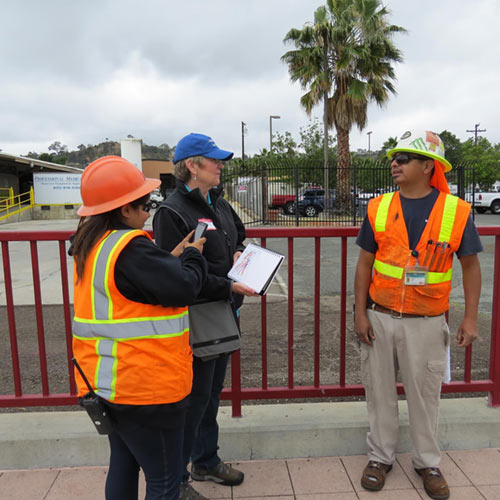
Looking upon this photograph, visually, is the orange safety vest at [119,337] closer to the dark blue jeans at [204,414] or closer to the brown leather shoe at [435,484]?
the dark blue jeans at [204,414]

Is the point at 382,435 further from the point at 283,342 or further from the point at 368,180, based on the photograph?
the point at 368,180

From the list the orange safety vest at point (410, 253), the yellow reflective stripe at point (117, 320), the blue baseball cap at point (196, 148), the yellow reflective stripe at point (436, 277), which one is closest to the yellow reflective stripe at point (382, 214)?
the orange safety vest at point (410, 253)

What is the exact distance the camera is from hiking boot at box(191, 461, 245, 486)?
2354 mm

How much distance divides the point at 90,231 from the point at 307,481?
177cm

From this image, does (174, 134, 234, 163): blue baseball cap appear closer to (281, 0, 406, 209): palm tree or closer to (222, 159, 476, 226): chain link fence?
(222, 159, 476, 226): chain link fence

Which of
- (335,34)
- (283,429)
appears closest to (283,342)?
(283,429)

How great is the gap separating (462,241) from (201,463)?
1.76 meters

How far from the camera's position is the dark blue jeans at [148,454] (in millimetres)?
1583

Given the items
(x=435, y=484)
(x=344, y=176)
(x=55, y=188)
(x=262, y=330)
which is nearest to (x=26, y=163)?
(x=55, y=188)

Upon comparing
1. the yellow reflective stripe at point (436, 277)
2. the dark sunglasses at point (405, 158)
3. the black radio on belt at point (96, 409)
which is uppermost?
the dark sunglasses at point (405, 158)

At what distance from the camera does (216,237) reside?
2062mm

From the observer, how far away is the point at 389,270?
7.27 feet

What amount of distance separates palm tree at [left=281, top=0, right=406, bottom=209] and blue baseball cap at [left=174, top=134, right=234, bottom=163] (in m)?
18.2

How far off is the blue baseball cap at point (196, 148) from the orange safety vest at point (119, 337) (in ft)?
2.22
